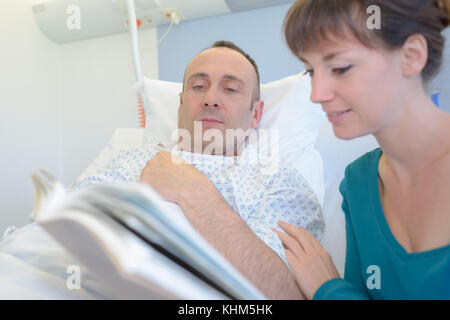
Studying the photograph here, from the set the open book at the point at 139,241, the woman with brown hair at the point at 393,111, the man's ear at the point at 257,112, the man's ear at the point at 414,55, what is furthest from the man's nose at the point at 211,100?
the open book at the point at 139,241

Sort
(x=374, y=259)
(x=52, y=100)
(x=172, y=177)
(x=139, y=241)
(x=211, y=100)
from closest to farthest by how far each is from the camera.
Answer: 1. (x=139, y=241)
2. (x=374, y=259)
3. (x=172, y=177)
4. (x=211, y=100)
5. (x=52, y=100)

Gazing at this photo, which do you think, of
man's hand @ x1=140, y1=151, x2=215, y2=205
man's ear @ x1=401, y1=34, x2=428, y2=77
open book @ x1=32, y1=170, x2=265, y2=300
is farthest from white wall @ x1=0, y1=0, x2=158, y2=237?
open book @ x1=32, y1=170, x2=265, y2=300

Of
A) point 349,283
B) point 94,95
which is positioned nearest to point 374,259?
point 349,283

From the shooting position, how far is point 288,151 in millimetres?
1159

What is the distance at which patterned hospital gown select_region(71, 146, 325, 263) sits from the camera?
0.81 metres

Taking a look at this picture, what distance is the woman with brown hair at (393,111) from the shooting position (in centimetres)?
49

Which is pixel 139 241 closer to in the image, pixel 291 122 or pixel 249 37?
pixel 291 122

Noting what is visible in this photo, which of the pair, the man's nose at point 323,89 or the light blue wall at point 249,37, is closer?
the man's nose at point 323,89

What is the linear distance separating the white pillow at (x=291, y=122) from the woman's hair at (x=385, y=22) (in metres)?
0.59

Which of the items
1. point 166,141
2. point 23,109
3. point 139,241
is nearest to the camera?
point 139,241

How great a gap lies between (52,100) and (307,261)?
5.85ft

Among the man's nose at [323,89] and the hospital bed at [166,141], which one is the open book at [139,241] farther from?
the man's nose at [323,89]

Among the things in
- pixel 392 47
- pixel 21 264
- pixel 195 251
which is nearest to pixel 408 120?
pixel 392 47

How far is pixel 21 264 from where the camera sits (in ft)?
1.90
